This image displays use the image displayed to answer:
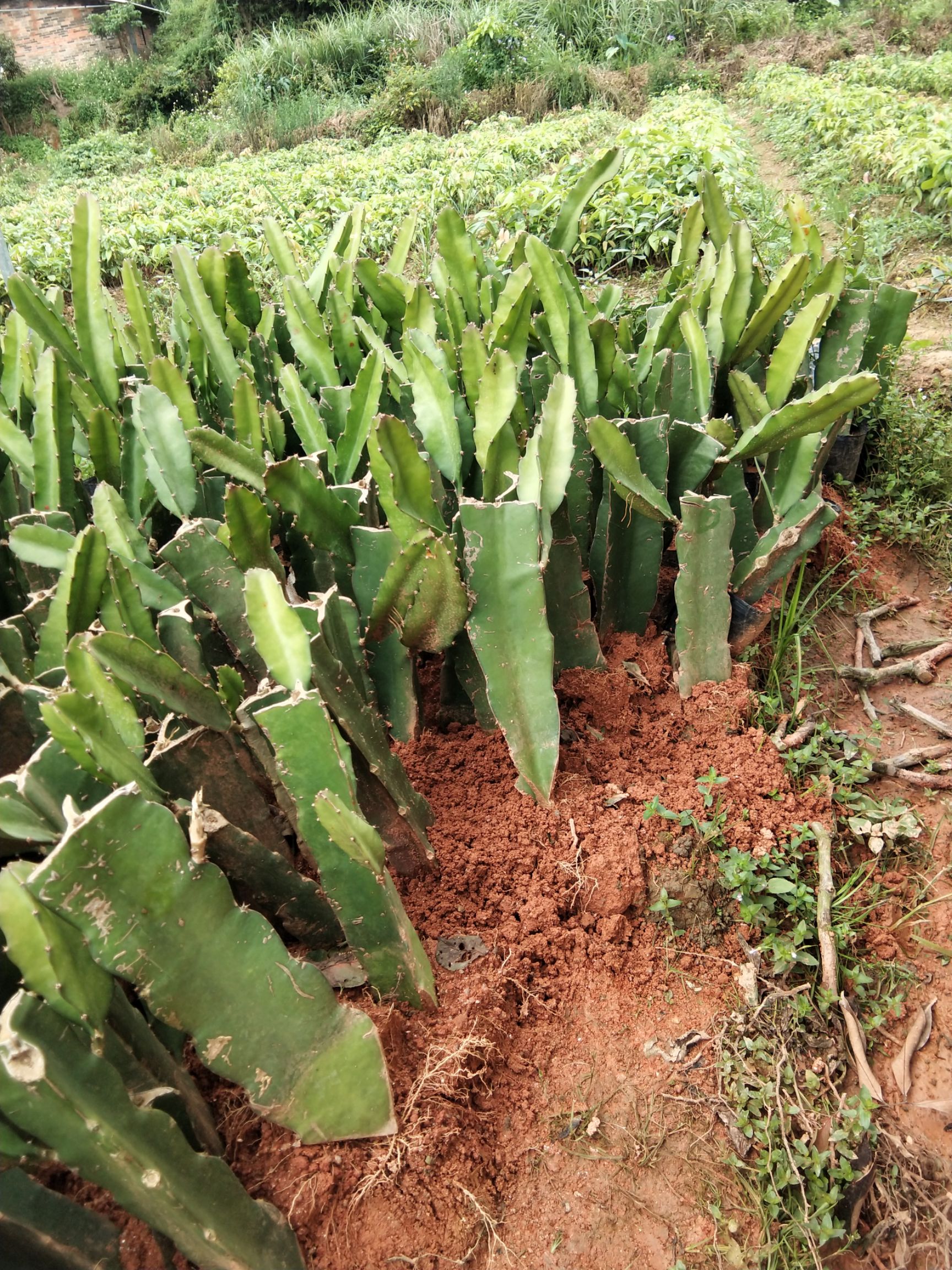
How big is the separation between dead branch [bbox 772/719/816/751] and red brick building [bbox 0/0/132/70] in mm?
22426

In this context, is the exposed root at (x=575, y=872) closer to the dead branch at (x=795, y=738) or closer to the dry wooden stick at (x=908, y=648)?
the dead branch at (x=795, y=738)

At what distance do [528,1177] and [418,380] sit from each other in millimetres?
1378

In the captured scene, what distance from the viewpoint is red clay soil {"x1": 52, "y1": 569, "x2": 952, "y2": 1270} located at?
1110 millimetres

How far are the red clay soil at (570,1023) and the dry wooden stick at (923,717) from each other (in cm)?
23

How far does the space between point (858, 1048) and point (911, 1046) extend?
10cm

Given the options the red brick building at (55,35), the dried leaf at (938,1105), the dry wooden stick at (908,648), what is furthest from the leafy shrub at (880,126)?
the red brick building at (55,35)

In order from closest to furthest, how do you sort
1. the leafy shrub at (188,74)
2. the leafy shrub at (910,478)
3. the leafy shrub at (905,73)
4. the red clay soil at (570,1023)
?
the red clay soil at (570,1023), the leafy shrub at (910,478), the leafy shrub at (905,73), the leafy shrub at (188,74)

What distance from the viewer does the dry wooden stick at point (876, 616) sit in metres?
2.04

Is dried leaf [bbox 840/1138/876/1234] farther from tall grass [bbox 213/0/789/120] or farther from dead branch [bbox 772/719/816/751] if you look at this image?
tall grass [bbox 213/0/789/120]

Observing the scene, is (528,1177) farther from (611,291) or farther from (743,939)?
(611,291)

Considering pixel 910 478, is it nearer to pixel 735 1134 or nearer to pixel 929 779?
pixel 929 779

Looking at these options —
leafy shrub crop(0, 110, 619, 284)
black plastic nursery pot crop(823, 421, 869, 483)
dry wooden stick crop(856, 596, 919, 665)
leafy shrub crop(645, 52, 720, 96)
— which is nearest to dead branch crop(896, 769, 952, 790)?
dry wooden stick crop(856, 596, 919, 665)

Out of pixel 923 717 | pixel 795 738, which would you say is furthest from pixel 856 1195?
pixel 923 717

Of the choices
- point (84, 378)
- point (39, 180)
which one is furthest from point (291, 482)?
point (39, 180)
